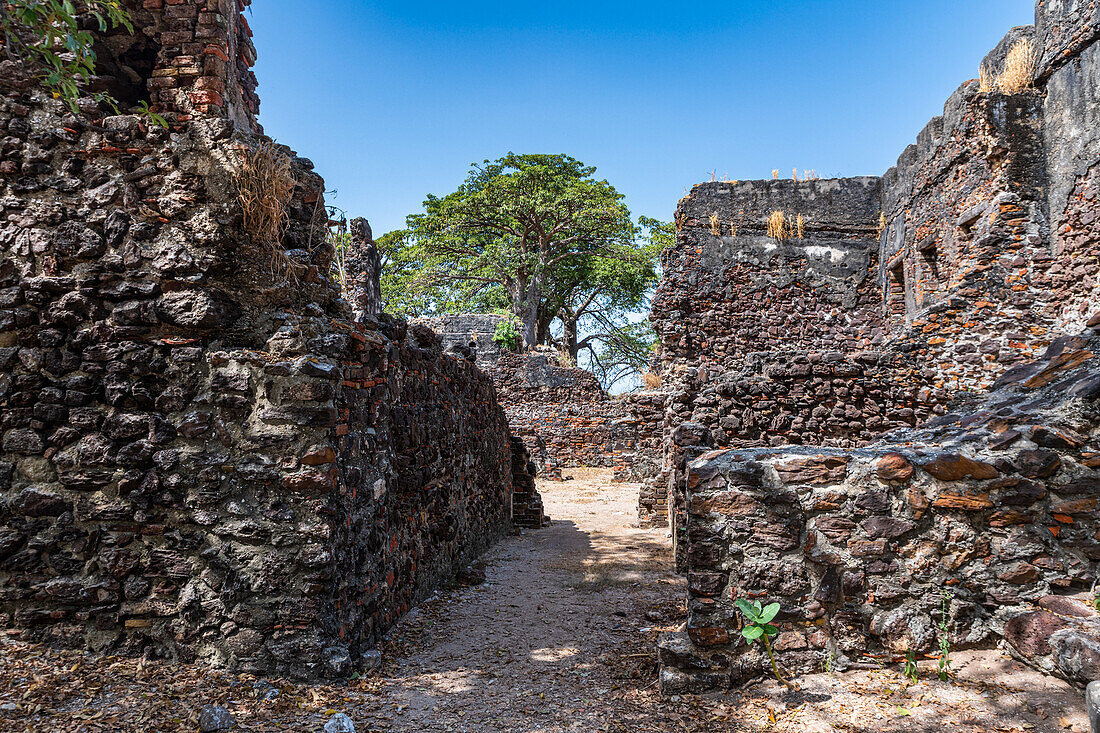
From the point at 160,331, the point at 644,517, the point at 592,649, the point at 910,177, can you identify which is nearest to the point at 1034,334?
the point at 910,177

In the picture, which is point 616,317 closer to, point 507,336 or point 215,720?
point 507,336

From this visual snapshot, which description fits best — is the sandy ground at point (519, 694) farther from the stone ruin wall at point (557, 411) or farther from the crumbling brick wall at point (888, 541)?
A: the stone ruin wall at point (557, 411)

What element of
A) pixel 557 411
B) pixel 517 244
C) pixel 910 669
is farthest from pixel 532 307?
pixel 910 669

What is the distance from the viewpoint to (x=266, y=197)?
3562 millimetres

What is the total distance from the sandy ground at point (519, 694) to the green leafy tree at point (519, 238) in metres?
21.4

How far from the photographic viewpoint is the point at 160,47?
3.75m

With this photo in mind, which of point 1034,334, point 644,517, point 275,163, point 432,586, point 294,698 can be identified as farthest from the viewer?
point 644,517

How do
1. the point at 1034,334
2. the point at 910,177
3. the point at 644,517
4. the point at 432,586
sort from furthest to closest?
1. the point at 910,177
2. the point at 644,517
3. the point at 1034,334
4. the point at 432,586

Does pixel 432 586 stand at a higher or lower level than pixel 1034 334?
lower

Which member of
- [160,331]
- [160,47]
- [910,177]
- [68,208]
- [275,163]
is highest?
[910,177]

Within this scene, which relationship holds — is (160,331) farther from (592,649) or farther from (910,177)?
(910,177)

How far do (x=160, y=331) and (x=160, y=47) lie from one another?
1810 mm

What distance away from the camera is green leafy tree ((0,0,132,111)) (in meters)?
2.72

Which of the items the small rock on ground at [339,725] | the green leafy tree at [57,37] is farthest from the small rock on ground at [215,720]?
the green leafy tree at [57,37]
